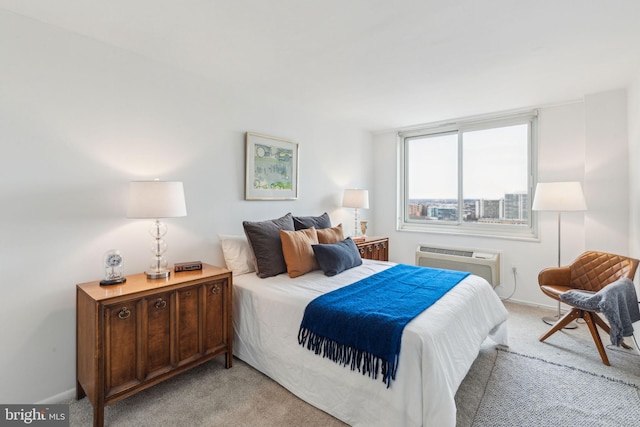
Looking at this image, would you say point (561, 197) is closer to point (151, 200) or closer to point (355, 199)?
point (355, 199)

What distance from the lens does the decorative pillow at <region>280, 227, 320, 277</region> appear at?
2.62 meters

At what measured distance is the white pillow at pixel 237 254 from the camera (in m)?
2.71

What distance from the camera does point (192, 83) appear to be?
267 centimetres

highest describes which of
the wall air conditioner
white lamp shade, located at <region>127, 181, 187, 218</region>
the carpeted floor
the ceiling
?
the ceiling

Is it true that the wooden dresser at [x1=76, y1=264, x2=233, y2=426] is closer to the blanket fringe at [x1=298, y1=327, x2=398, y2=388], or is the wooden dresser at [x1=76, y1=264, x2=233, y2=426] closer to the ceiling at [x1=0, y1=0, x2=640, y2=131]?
the blanket fringe at [x1=298, y1=327, x2=398, y2=388]

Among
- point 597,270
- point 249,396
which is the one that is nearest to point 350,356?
point 249,396

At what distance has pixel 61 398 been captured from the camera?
2.00 metres

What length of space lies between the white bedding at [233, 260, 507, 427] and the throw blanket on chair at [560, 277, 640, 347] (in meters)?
0.64

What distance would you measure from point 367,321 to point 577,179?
3.37 meters

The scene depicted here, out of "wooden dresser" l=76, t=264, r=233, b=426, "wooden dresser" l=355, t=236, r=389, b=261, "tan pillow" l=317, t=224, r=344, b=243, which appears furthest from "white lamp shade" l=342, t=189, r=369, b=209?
"wooden dresser" l=76, t=264, r=233, b=426

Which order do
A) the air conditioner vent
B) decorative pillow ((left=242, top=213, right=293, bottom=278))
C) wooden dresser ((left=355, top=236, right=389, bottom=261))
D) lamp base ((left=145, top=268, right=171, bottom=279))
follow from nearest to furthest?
lamp base ((left=145, top=268, right=171, bottom=279)), decorative pillow ((left=242, top=213, right=293, bottom=278)), wooden dresser ((left=355, top=236, right=389, bottom=261)), the air conditioner vent

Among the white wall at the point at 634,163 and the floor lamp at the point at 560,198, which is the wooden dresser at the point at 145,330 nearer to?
the floor lamp at the point at 560,198

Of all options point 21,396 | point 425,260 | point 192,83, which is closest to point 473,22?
point 192,83

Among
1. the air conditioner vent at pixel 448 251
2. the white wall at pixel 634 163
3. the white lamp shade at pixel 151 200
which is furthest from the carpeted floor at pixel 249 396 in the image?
the air conditioner vent at pixel 448 251
